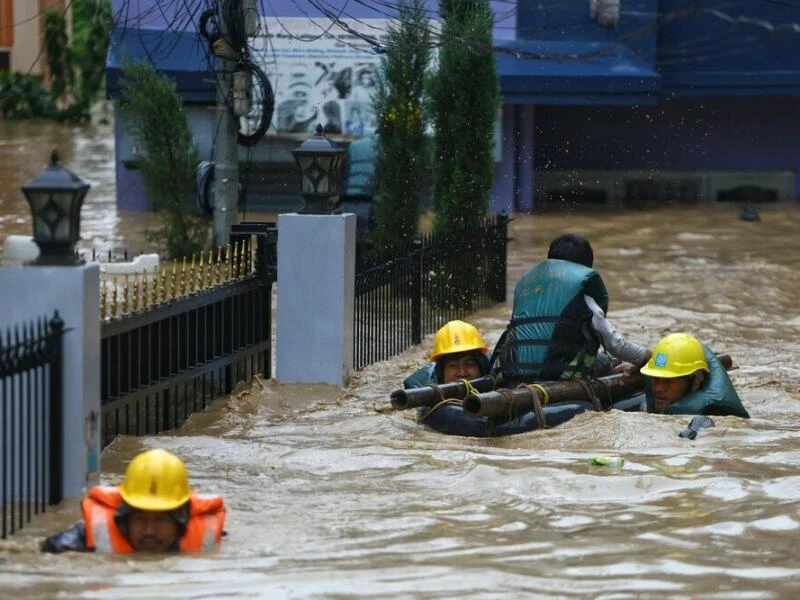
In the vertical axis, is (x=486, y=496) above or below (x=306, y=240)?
below

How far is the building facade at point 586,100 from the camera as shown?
24719 millimetres

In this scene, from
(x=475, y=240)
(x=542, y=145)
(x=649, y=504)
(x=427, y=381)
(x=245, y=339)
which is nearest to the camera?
(x=649, y=504)

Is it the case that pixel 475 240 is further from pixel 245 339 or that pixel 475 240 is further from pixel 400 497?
pixel 400 497

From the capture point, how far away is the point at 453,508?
8305 mm

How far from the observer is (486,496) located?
8.56 meters

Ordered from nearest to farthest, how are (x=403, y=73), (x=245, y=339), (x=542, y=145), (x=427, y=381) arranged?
(x=427, y=381) < (x=245, y=339) < (x=403, y=73) < (x=542, y=145)

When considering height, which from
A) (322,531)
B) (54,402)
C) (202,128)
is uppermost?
(202,128)

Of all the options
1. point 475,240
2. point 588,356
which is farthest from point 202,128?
point 588,356

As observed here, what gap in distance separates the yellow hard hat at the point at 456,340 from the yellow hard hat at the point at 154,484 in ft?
13.5

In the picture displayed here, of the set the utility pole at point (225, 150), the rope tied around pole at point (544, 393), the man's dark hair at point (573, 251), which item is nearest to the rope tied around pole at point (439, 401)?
the rope tied around pole at point (544, 393)

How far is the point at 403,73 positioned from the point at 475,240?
2.79m

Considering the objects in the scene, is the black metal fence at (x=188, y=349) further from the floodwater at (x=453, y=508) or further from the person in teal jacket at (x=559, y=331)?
the person in teal jacket at (x=559, y=331)

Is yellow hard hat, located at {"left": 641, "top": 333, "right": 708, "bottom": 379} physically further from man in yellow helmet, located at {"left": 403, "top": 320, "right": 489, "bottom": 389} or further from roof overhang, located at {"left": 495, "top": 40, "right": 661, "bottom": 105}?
roof overhang, located at {"left": 495, "top": 40, "right": 661, "bottom": 105}

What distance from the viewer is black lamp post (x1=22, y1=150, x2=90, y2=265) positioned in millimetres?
8180
